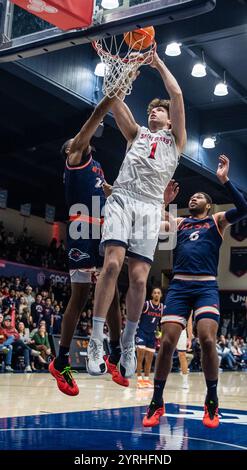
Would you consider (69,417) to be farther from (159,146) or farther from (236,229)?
(236,229)

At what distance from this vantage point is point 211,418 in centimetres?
577

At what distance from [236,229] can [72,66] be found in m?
17.2

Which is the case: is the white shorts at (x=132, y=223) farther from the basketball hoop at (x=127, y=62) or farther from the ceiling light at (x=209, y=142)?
the ceiling light at (x=209, y=142)

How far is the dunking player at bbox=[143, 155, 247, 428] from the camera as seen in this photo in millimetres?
5840

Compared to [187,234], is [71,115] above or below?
above

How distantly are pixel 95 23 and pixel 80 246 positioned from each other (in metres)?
2.35

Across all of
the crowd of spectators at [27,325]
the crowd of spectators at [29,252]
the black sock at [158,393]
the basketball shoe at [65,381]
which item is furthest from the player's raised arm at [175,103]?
the crowd of spectators at [29,252]

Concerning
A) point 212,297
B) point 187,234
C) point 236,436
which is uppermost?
point 187,234

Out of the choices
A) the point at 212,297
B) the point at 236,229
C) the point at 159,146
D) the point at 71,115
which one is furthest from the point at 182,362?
the point at 236,229

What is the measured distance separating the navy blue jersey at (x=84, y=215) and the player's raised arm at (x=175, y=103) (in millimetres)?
801

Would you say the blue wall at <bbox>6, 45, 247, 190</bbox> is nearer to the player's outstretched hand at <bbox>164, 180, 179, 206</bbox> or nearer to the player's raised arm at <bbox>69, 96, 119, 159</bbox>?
the player's outstretched hand at <bbox>164, 180, 179, 206</bbox>

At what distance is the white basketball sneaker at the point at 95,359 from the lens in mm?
4480

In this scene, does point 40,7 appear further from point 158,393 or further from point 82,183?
point 158,393
